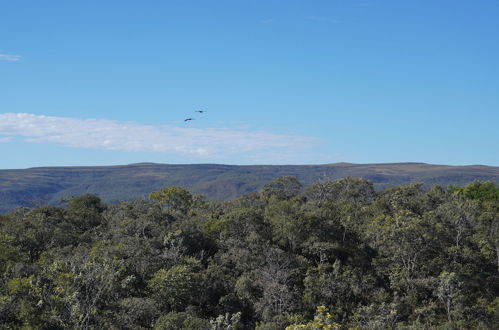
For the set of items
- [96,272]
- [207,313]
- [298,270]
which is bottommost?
[207,313]

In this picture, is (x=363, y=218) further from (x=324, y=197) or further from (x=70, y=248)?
(x=70, y=248)

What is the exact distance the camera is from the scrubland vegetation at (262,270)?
34688 mm

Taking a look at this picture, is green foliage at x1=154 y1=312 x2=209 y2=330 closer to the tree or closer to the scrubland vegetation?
the scrubland vegetation

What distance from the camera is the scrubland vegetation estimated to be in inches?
1366

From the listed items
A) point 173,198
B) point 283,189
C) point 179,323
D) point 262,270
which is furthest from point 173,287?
point 283,189

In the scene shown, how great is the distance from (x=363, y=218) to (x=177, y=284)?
99.3 ft

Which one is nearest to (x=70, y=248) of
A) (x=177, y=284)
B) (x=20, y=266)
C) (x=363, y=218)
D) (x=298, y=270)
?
(x=20, y=266)

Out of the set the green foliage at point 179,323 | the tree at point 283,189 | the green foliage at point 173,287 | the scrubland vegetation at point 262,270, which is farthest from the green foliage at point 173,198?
the green foliage at point 179,323

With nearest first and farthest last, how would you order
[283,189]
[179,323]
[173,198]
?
[179,323]
[173,198]
[283,189]

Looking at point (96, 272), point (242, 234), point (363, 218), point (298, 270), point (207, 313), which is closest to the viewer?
point (96, 272)

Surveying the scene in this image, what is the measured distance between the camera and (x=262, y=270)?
47.8 meters

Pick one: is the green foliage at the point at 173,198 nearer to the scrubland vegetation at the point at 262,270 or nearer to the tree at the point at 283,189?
the tree at the point at 283,189

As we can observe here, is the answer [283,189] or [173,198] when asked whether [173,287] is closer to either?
[173,198]

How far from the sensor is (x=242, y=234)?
2287 inches
